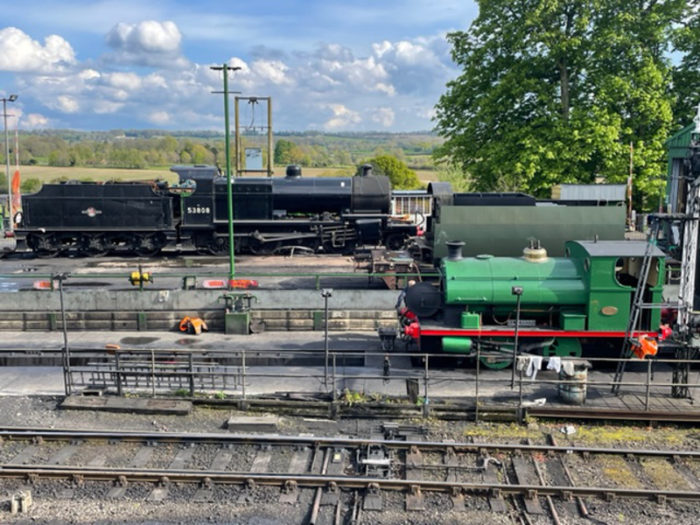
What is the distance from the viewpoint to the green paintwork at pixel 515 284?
1485cm

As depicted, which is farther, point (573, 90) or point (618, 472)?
point (573, 90)

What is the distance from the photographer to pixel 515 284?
14953 mm

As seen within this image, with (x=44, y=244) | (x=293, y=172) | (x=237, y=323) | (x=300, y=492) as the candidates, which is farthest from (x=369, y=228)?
(x=300, y=492)

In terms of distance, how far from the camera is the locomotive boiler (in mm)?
14539

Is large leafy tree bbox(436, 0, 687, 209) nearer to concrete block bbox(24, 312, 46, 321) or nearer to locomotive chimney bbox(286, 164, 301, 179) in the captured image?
locomotive chimney bbox(286, 164, 301, 179)

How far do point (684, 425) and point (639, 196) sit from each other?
72.1ft

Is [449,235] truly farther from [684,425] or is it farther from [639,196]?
[639,196]

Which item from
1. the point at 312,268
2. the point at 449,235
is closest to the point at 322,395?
A: the point at 449,235

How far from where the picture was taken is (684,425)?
12586 mm

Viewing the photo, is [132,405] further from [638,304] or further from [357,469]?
[638,304]

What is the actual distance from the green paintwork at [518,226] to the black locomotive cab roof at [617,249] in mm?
6358

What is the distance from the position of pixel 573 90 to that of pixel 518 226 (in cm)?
1251

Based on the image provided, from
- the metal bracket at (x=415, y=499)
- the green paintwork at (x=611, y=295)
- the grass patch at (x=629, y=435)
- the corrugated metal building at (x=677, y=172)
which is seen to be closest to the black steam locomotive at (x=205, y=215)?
the corrugated metal building at (x=677, y=172)

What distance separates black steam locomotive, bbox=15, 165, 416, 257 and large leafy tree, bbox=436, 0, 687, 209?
666 cm
